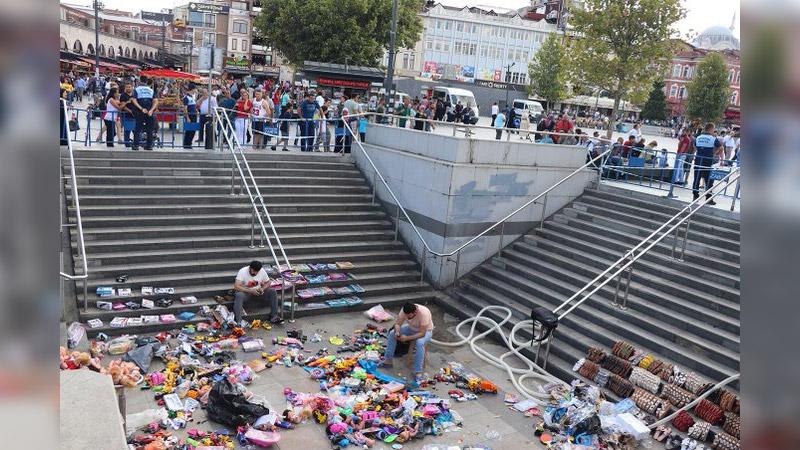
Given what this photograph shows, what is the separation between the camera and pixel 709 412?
8.54 m

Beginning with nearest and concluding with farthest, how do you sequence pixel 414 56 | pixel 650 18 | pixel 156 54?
1. pixel 650 18
2. pixel 414 56
3. pixel 156 54

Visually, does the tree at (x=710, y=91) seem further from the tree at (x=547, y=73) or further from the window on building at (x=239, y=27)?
the window on building at (x=239, y=27)

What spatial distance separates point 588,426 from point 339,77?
27.8 metres

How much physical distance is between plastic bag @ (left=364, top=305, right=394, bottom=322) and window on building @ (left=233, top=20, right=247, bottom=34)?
71398mm

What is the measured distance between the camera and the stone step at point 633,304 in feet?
32.6

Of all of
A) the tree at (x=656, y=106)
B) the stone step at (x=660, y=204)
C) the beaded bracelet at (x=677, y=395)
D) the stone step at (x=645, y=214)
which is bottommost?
the beaded bracelet at (x=677, y=395)

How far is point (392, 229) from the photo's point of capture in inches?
579

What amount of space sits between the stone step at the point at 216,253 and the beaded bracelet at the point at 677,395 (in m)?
6.76

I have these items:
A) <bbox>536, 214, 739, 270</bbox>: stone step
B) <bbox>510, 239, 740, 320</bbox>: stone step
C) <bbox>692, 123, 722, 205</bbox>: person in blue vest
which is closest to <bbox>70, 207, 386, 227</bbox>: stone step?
<bbox>510, 239, 740, 320</bbox>: stone step

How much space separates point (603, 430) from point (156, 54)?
9153 cm

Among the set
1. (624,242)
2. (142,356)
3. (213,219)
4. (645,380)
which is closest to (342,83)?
(213,219)

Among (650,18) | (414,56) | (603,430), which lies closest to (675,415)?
(603,430)

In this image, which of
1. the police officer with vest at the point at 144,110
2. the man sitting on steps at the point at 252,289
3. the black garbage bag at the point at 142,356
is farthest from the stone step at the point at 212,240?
the police officer with vest at the point at 144,110
